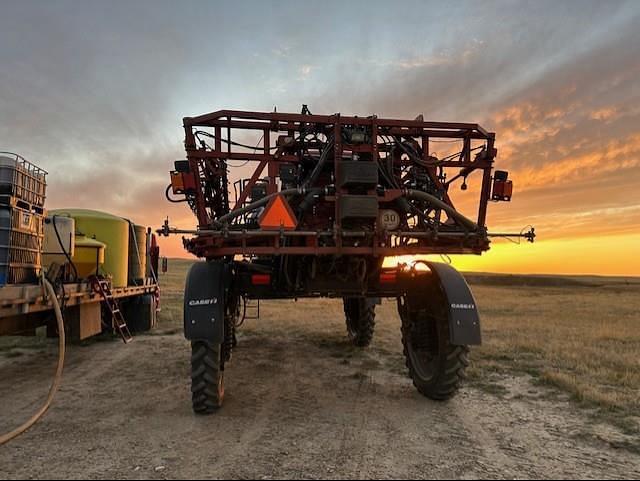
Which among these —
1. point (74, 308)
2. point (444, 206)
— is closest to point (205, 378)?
point (444, 206)

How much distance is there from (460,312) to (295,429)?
2334 mm

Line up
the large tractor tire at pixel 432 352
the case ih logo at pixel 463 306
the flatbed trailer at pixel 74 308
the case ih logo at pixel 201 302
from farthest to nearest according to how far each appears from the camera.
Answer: the large tractor tire at pixel 432 352, the case ih logo at pixel 463 306, the case ih logo at pixel 201 302, the flatbed trailer at pixel 74 308

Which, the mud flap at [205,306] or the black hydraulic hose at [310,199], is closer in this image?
the mud flap at [205,306]

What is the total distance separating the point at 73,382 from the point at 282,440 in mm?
4159

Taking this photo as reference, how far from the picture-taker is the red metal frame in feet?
19.0

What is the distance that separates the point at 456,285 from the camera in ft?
20.5

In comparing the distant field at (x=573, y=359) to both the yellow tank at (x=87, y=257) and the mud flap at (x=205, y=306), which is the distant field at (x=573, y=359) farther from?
the mud flap at (x=205, y=306)

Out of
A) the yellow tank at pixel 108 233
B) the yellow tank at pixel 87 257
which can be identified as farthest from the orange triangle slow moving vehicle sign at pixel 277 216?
the yellow tank at pixel 108 233

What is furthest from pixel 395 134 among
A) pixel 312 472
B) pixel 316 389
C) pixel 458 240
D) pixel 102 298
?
pixel 102 298

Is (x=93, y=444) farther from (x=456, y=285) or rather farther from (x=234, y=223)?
(x=456, y=285)

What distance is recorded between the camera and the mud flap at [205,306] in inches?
223

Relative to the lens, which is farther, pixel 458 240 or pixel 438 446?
pixel 458 240

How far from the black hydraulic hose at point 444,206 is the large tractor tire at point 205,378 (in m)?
2.93

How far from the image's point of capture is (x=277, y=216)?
5680 mm
